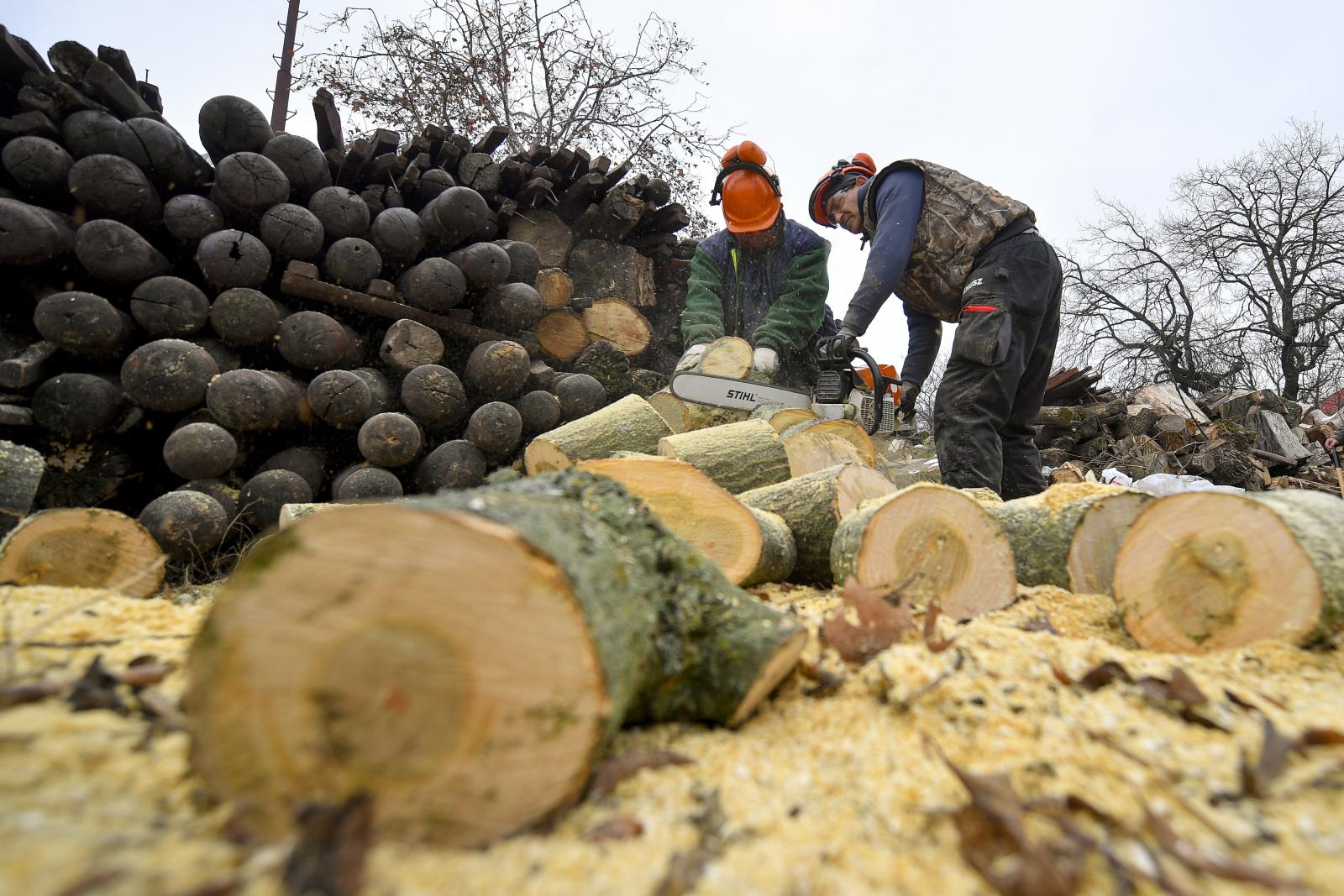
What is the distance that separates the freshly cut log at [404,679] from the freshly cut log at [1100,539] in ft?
6.29

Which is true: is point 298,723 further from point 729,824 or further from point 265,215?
point 265,215

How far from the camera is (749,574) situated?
2.35 m

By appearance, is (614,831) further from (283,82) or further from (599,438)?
(283,82)

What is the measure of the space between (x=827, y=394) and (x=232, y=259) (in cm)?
357

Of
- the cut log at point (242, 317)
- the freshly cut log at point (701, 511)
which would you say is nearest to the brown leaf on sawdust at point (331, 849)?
the freshly cut log at point (701, 511)

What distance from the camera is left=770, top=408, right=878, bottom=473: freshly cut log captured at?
3.91 m

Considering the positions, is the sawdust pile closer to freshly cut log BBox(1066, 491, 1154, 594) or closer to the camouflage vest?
freshly cut log BBox(1066, 491, 1154, 594)

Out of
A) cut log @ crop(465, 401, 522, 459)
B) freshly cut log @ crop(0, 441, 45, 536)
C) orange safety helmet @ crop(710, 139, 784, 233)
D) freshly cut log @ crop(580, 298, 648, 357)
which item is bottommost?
freshly cut log @ crop(0, 441, 45, 536)

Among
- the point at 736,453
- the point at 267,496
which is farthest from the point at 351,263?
the point at 736,453

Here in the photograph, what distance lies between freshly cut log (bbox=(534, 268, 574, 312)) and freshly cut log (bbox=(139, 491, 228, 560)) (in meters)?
2.68

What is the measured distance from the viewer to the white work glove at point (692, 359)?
16.1 feet

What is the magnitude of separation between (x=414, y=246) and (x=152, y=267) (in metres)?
1.39

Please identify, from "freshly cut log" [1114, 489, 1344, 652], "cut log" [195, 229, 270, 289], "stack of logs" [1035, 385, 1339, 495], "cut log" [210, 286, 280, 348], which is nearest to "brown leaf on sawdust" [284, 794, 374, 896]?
"freshly cut log" [1114, 489, 1344, 652]

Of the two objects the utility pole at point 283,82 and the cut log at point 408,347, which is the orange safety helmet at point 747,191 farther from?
the utility pole at point 283,82
